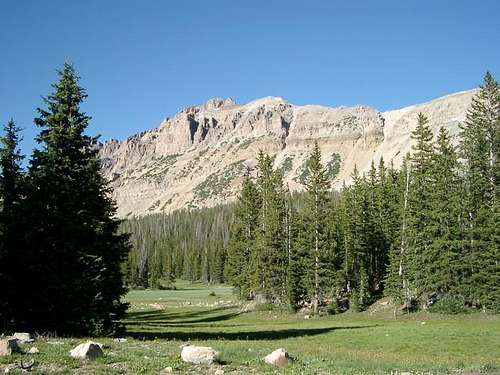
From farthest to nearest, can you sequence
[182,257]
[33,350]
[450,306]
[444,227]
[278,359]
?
1. [182,257]
2. [444,227]
3. [450,306]
4. [278,359]
5. [33,350]

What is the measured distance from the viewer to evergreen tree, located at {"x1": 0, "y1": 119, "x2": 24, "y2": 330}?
2145 cm

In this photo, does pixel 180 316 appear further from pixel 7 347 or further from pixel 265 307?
pixel 7 347

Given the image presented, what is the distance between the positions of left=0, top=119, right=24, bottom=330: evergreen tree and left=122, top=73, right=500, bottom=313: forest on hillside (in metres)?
32.1

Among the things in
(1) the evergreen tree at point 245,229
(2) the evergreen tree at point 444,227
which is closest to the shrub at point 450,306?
(2) the evergreen tree at point 444,227

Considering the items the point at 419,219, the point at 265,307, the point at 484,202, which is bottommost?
the point at 265,307

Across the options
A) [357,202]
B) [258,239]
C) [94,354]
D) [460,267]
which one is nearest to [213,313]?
[258,239]

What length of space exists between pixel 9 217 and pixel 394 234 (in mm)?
40751

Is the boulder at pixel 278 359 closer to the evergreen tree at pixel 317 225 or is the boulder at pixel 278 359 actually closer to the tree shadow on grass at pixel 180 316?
the tree shadow on grass at pixel 180 316

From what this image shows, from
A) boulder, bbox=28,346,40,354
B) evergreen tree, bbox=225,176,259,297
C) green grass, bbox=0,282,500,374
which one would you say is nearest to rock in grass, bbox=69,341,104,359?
green grass, bbox=0,282,500,374

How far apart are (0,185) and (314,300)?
33272 millimetres

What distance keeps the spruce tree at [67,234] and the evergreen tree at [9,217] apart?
1.74 ft

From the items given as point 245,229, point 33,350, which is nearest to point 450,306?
point 245,229

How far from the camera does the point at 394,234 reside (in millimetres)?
52500

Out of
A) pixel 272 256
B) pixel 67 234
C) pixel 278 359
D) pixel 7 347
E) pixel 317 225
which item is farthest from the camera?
pixel 272 256
